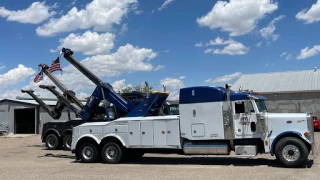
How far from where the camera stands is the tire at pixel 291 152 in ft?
38.4

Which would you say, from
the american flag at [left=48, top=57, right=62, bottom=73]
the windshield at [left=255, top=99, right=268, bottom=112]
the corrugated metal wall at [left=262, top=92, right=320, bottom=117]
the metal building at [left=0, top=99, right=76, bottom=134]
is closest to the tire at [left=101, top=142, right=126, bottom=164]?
the windshield at [left=255, top=99, right=268, bottom=112]

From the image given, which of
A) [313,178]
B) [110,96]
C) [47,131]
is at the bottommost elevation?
[313,178]

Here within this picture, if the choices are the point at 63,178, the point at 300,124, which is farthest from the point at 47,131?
the point at 300,124

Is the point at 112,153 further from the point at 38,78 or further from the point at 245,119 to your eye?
the point at 38,78

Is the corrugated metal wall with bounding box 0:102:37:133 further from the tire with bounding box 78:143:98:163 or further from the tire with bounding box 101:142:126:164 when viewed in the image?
the tire with bounding box 101:142:126:164

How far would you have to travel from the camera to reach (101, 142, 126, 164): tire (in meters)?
14.4

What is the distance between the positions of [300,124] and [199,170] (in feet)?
11.4

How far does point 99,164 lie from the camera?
1436 cm

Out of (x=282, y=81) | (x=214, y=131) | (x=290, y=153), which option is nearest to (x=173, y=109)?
(x=214, y=131)

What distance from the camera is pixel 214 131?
1307 centimetres

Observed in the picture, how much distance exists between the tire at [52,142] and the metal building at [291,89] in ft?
77.4

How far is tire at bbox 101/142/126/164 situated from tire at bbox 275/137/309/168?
561cm

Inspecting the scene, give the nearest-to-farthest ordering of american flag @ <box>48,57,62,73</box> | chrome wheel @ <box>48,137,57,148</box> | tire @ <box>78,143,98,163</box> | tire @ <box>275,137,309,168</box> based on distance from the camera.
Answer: tire @ <box>275,137,309,168</box> < tire @ <box>78,143,98,163</box> < american flag @ <box>48,57,62,73</box> < chrome wheel @ <box>48,137,57,148</box>

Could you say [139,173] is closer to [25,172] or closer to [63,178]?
[63,178]
